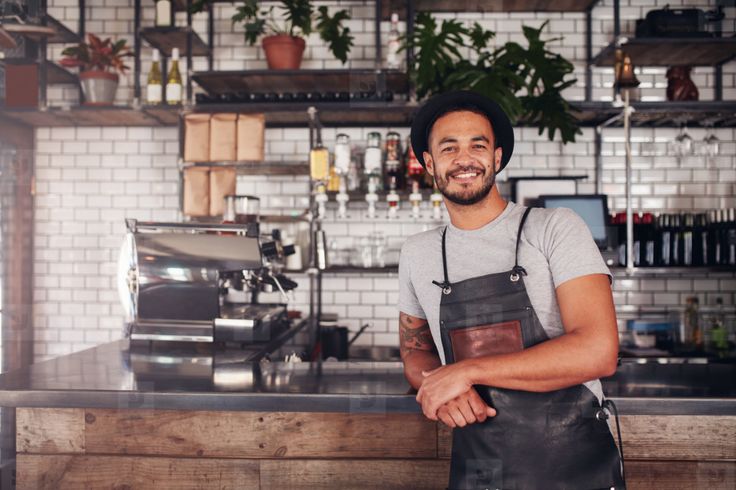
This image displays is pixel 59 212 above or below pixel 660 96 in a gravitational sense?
below

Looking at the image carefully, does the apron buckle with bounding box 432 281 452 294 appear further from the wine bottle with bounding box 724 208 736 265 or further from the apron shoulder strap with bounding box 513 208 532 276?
the wine bottle with bounding box 724 208 736 265

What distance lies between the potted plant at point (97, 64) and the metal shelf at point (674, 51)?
3.27 metres

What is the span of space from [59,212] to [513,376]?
13.8 feet

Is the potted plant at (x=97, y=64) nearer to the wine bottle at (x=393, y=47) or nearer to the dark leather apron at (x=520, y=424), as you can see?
the wine bottle at (x=393, y=47)

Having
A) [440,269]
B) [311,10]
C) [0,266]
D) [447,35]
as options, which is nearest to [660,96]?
[447,35]

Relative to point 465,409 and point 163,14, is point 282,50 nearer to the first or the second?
point 163,14

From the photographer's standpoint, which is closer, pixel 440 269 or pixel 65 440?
pixel 440 269

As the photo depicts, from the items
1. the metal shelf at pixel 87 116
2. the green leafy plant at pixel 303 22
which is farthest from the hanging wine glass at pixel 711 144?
the metal shelf at pixel 87 116

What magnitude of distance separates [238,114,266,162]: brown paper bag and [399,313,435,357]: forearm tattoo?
2.48 meters

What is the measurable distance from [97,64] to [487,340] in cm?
376

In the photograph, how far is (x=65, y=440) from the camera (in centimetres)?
198

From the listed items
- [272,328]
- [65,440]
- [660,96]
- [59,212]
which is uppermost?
[660,96]

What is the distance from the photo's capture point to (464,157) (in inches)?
64.3

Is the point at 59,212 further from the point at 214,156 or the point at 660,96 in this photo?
the point at 660,96
